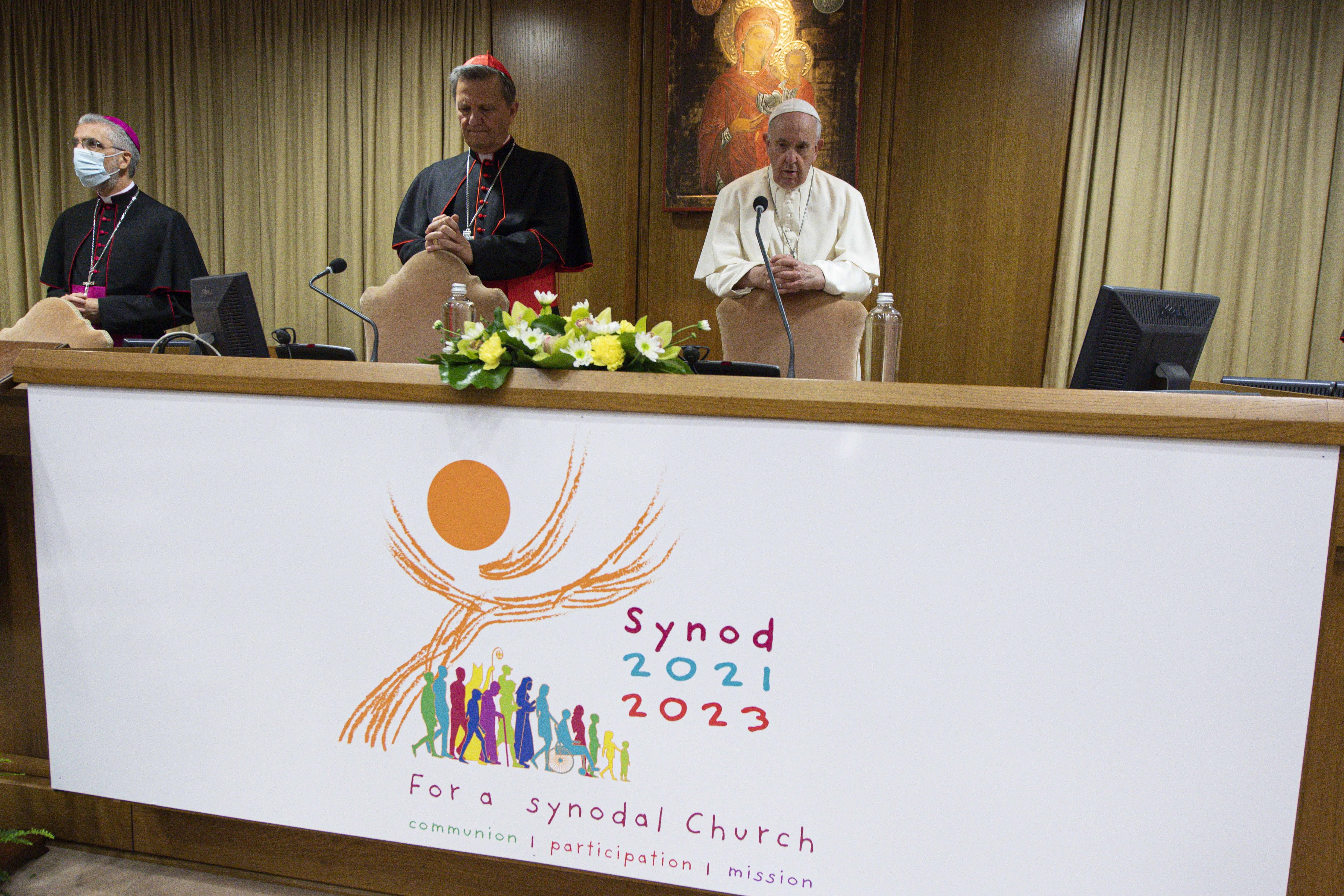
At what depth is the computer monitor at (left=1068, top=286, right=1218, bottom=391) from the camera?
1.32 metres

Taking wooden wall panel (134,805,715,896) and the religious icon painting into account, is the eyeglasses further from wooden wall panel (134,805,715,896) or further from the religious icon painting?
wooden wall panel (134,805,715,896)

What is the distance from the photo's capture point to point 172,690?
1.26 meters

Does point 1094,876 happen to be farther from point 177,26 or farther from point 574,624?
point 177,26

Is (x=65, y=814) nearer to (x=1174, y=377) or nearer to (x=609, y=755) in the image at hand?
(x=609, y=755)

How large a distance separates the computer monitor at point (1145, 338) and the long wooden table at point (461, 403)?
0.34 meters

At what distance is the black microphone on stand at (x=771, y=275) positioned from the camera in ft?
5.46

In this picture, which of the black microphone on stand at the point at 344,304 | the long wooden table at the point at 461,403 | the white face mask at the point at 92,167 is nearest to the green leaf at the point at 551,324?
the long wooden table at the point at 461,403

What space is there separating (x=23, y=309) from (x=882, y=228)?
17.0 feet

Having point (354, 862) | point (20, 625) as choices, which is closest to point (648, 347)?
point (354, 862)

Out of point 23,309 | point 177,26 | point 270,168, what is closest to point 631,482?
point 270,168

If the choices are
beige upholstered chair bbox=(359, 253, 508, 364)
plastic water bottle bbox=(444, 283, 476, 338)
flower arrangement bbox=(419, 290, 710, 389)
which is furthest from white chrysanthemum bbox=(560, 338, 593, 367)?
beige upholstered chair bbox=(359, 253, 508, 364)

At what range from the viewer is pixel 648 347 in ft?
3.85

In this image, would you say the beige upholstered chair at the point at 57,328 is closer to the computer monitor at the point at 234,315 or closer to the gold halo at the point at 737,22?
the computer monitor at the point at 234,315

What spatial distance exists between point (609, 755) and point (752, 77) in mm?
3295
